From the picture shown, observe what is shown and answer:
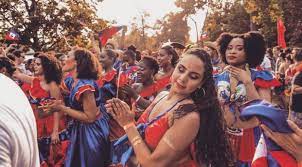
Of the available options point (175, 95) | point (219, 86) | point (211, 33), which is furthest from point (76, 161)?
point (211, 33)

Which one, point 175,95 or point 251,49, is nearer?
point 175,95

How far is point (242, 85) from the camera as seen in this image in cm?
396

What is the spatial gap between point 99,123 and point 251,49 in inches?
74.1

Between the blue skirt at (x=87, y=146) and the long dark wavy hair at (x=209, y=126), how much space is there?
2.44 meters

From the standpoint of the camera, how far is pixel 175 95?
288 centimetres

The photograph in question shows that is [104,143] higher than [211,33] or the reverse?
the reverse

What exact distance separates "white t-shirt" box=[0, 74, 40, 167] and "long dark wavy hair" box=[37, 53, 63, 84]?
4677 mm

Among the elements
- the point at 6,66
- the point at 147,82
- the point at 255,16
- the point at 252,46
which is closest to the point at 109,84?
the point at 147,82

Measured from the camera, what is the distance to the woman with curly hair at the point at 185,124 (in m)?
2.59

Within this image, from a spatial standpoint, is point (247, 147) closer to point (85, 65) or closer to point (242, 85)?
point (242, 85)

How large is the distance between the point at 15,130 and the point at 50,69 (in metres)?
4.87

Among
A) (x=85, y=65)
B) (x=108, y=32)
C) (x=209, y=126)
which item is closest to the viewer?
(x=209, y=126)

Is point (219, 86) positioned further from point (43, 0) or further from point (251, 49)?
point (43, 0)

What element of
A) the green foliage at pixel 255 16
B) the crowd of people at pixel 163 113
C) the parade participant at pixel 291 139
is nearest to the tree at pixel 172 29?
the green foliage at pixel 255 16
